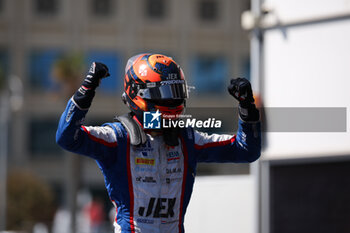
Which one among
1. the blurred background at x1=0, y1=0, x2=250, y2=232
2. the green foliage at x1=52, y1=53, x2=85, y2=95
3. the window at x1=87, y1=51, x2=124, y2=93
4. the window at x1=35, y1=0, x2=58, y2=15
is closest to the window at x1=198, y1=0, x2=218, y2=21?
the blurred background at x1=0, y1=0, x2=250, y2=232

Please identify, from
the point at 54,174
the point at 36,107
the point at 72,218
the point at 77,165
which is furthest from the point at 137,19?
the point at 72,218

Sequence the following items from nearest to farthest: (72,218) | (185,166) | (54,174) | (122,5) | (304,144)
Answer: (185,166)
(304,144)
(72,218)
(54,174)
(122,5)

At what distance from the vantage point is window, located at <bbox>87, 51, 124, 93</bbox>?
31047 mm

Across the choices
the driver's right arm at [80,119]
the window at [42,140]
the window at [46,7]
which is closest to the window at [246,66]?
the window at [46,7]

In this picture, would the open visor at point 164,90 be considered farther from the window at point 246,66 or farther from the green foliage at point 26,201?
the window at point 246,66

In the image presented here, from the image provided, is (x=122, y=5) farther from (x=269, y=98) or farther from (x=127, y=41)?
(x=269, y=98)

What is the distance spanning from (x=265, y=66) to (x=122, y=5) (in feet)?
88.9

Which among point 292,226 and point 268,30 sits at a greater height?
point 268,30

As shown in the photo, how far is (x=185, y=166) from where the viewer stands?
411cm

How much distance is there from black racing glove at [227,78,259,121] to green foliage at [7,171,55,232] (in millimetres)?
16951

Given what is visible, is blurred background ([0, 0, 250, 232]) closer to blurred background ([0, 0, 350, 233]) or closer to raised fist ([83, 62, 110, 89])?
blurred background ([0, 0, 350, 233])

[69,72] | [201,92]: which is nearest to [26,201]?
[69,72]

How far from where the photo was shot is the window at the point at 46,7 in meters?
31.7

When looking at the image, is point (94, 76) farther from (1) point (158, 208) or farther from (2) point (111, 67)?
(2) point (111, 67)
